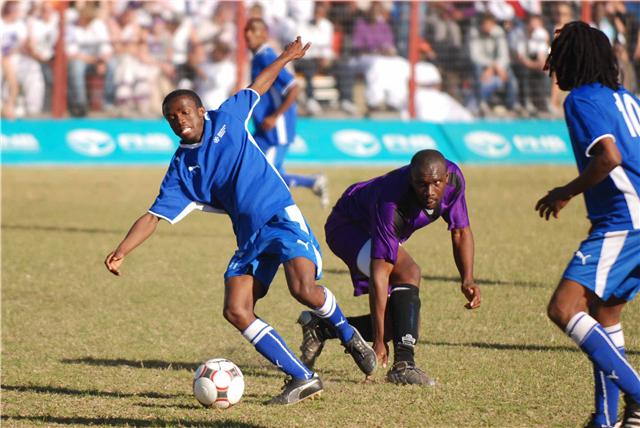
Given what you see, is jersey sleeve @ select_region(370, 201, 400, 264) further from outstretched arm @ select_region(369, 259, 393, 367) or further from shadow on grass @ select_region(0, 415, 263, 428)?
shadow on grass @ select_region(0, 415, 263, 428)

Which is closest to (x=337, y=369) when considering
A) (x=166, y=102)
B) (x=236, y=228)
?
(x=236, y=228)

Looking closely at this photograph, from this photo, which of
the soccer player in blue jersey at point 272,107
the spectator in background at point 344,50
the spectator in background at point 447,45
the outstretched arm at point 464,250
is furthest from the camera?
the spectator in background at point 447,45

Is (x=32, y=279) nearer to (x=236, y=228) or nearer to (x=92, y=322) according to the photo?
(x=92, y=322)

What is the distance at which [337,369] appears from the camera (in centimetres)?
698

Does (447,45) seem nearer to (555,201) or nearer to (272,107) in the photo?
(272,107)

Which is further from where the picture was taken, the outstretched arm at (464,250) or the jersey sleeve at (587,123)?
the outstretched arm at (464,250)

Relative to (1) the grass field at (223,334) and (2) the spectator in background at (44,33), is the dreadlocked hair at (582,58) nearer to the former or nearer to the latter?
(1) the grass field at (223,334)

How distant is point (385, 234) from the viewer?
20.4ft

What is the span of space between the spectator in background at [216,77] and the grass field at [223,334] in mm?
5492

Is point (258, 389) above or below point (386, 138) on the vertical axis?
above

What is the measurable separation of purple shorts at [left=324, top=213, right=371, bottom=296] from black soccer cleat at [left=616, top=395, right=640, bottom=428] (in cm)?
206

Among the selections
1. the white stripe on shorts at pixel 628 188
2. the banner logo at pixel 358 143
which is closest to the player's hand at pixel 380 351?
the white stripe on shorts at pixel 628 188

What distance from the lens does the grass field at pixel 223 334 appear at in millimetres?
5934

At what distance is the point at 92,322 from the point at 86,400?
2311mm
